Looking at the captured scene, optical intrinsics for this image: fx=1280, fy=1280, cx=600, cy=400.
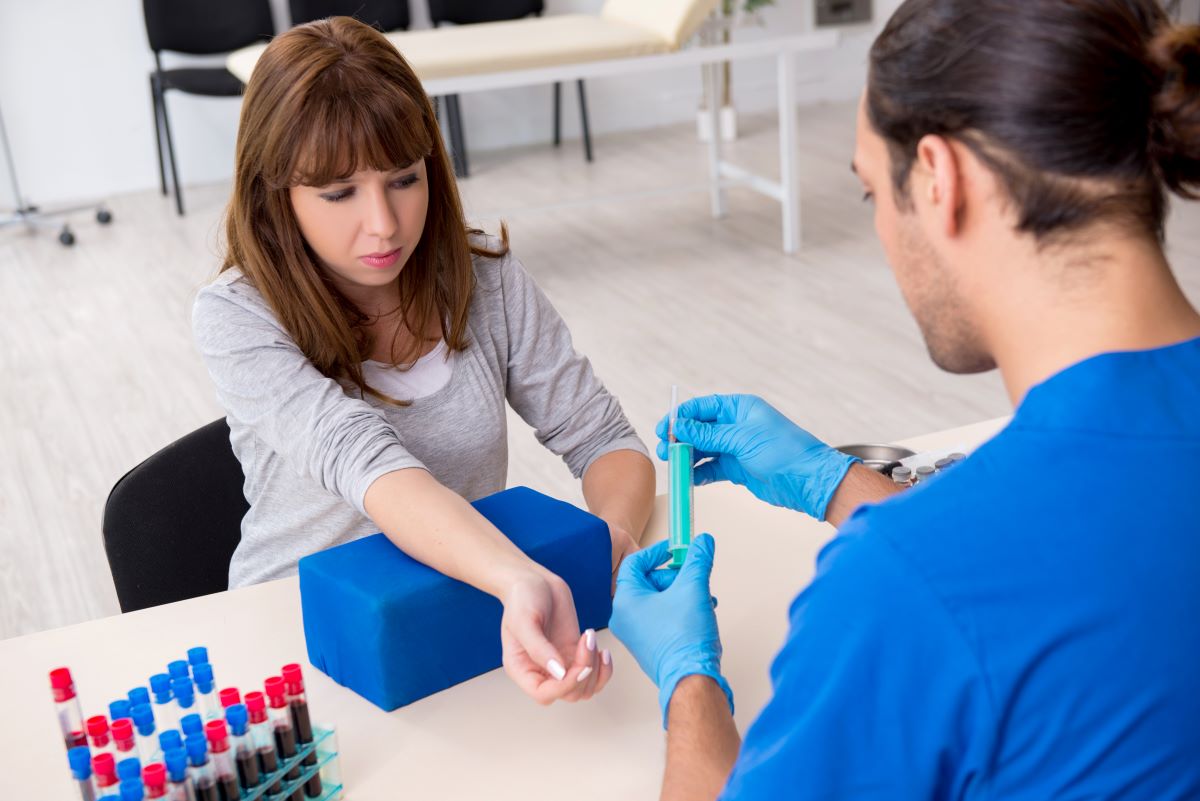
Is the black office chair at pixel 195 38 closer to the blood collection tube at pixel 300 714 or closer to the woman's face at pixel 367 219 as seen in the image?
the woman's face at pixel 367 219

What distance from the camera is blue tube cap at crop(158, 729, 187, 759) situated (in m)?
0.84

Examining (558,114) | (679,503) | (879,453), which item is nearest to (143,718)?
(679,503)

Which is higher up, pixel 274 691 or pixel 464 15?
pixel 464 15

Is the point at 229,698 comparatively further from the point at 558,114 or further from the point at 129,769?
the point at 558,114

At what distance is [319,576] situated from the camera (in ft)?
3.47

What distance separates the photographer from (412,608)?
1029 mm

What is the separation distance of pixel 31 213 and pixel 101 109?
536 mm

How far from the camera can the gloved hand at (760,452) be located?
1197mm

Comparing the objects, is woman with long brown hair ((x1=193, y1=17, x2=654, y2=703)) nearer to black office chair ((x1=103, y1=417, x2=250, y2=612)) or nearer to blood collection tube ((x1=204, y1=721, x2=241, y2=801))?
black office chair ((x1=103, y1=417, x2=250, y2=612))

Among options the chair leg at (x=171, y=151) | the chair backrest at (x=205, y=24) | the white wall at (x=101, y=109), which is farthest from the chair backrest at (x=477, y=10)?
the chair leg at (x=171, y=151)

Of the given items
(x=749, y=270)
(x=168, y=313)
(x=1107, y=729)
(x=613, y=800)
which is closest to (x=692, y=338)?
(x=749, y=270)

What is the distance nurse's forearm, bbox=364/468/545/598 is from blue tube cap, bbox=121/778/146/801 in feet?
1.01

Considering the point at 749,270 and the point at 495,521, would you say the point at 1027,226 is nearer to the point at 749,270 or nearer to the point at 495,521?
the point at 495,521

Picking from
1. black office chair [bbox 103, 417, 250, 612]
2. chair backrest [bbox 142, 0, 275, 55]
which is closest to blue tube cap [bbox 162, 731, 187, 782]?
black office chair [bbox 103, 417, 250, 612]
